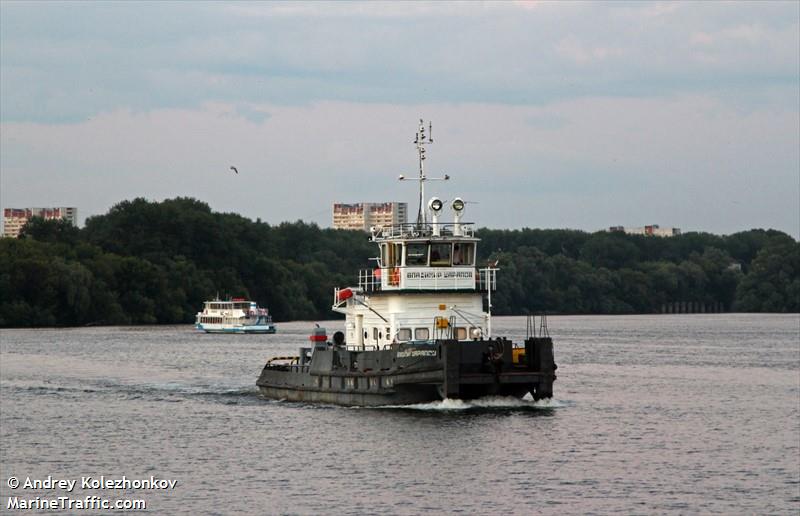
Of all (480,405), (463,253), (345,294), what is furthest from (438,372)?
(345,294)

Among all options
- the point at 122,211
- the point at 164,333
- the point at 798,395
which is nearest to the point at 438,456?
the point at 798,395

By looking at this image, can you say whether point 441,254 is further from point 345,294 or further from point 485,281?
point 345,294

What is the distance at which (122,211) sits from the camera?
7219 inches

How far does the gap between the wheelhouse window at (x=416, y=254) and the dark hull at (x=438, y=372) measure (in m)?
3.95

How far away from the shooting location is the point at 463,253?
53469 millimetres

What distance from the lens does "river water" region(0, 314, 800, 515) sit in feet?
119

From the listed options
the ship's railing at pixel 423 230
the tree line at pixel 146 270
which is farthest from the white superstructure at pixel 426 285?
the tree line at pixel 146 270

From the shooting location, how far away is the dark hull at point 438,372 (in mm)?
49062

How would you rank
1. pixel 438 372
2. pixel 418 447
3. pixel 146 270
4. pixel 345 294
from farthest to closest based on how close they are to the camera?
pixel 146 270
pixel 345 294
pixel 438 372
pixel 418 447

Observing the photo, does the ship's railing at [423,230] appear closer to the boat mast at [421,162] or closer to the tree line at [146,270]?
the boat mast at [421,162]

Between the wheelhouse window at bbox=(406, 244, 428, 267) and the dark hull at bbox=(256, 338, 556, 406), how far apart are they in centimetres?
395

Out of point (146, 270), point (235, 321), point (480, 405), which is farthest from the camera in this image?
point (146, 270)

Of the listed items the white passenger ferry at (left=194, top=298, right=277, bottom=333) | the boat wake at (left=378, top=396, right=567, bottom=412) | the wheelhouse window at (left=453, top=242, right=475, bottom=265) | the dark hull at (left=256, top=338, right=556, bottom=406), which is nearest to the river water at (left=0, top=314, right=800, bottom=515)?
the boat wake at (left=378, top=396, right=567, bottom=412)

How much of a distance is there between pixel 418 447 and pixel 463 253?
11.7 metres
